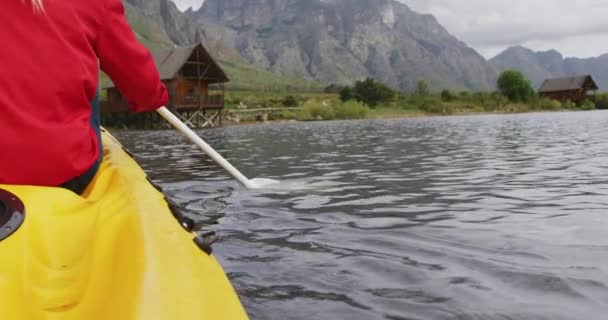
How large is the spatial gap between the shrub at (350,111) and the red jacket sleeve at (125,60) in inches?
1585

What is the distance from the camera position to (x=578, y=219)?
14.6 feet

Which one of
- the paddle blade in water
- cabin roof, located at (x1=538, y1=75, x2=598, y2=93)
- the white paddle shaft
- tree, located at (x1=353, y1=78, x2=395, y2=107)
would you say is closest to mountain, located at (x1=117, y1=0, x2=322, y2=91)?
cabin roof, located at (x1=538, y1=75, x2=598, y2=93)

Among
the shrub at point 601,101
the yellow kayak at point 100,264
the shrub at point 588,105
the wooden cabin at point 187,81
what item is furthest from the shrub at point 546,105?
the yellow kayak at point 100,264

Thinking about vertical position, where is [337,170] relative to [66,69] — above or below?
below

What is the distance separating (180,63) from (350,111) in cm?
1639

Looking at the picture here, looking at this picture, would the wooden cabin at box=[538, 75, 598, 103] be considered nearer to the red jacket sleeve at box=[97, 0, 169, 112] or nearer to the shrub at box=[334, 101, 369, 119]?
the shrub at box=[334, 101, 369, 119]

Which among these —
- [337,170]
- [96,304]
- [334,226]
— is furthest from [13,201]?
[337,170]

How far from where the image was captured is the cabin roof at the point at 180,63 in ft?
101

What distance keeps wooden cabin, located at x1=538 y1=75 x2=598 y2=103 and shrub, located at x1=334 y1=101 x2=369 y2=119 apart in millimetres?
46510

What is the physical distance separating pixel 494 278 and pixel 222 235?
2.01m

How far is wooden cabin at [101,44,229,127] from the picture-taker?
31141 millimetres

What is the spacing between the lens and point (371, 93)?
5172cm

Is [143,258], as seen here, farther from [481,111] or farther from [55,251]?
[481,111]

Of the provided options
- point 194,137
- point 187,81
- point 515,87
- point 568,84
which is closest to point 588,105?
point 515,87
